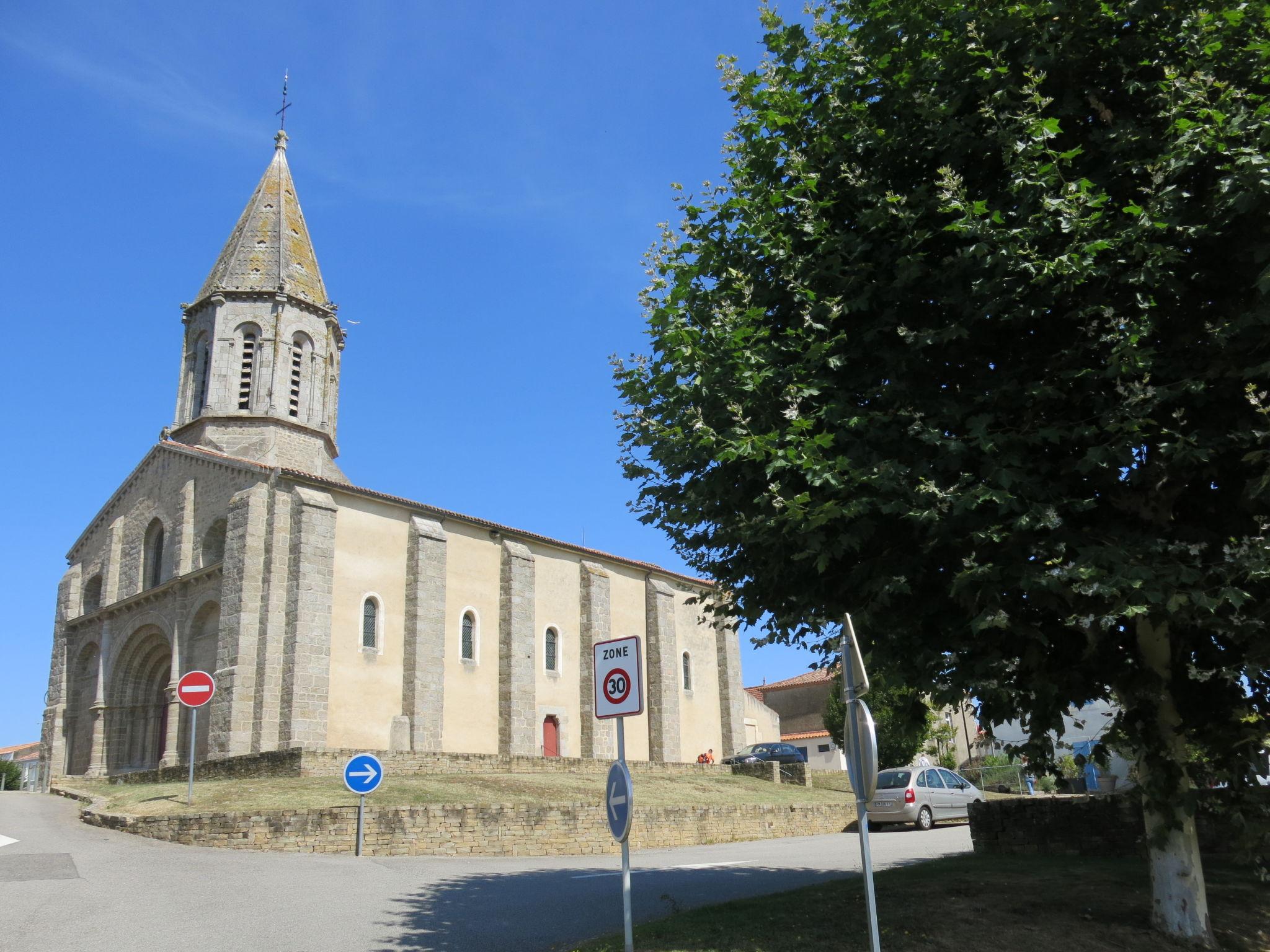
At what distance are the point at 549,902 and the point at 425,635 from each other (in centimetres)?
2138

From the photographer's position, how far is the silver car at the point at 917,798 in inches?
831

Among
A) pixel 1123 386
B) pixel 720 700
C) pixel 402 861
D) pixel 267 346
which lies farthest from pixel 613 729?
pixel 1123 386

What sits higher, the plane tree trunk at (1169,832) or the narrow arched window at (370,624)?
the narrow arched window at (370,624)

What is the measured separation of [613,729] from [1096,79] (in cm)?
3338

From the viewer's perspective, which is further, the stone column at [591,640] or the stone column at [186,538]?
the stone column at [591,640]

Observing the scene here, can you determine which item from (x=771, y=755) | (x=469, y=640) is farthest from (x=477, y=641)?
(x=771, y=755)

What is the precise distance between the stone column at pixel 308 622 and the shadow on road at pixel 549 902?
15.9 meters

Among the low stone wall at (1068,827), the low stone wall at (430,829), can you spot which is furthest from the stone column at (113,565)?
the low stone wall at (1068,827)

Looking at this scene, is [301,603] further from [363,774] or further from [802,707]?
[802,707]

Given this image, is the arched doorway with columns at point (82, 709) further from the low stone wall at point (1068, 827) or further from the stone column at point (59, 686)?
the low stone wall at point (1068, 827)

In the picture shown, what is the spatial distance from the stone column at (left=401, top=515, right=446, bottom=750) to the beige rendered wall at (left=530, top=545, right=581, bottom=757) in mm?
4643

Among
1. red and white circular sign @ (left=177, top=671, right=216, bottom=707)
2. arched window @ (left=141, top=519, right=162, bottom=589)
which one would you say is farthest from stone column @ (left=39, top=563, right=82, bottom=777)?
red and white circular sign @ (left=177, top=671, right=216, bottom=707)

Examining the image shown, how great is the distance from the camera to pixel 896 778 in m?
21.6

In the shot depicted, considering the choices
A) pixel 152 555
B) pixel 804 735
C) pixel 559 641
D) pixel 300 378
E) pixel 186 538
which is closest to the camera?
pixel 186 538
